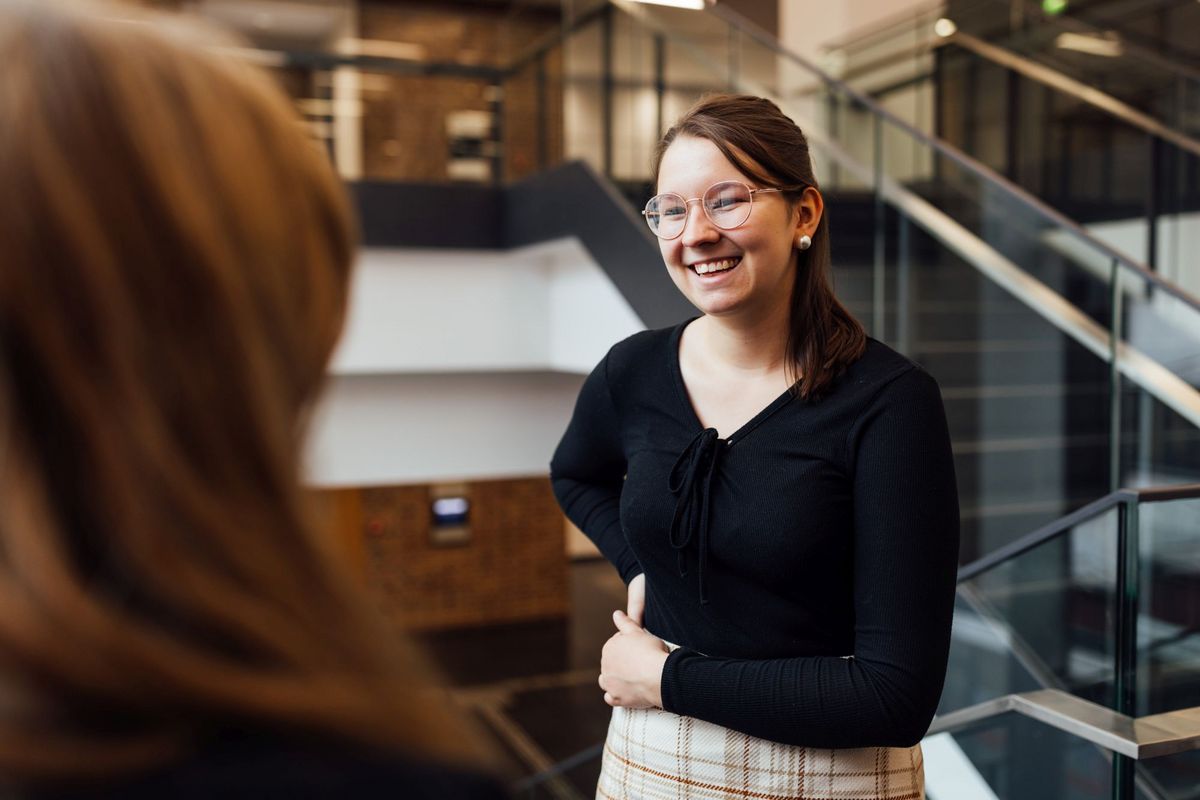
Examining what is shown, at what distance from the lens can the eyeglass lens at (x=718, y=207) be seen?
61.1 inches

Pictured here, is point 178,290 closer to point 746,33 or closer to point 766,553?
point 766,553

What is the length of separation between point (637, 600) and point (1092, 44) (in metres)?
6.64

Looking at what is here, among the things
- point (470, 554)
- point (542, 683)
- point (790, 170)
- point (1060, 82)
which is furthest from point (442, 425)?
point (470, 554)

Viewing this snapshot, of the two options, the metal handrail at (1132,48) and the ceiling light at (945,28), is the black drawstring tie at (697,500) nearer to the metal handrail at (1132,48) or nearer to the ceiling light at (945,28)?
the metal handrail at (1132,48)

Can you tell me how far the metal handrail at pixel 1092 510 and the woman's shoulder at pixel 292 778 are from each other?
1.78m

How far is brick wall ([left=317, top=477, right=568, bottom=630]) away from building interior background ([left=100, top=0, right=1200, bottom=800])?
8.72 feet

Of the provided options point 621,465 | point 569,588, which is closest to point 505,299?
point 621,465

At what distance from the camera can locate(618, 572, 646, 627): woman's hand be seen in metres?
1.71

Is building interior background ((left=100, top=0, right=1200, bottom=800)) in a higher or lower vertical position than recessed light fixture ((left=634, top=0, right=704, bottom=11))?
lower

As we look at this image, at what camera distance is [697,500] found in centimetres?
150

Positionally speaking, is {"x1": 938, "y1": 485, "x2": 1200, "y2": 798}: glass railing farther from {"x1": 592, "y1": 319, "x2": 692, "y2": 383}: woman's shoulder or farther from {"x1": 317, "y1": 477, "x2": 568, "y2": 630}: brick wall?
{"x1": 317, "y1": 477, "x2": 568, "y2": 630}: brick wall

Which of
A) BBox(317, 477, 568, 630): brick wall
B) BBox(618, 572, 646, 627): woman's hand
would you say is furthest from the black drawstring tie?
BBox(317, 477, 568, 630): brick wall

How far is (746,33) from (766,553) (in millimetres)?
3875

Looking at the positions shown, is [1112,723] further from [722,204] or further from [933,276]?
[933,276]
